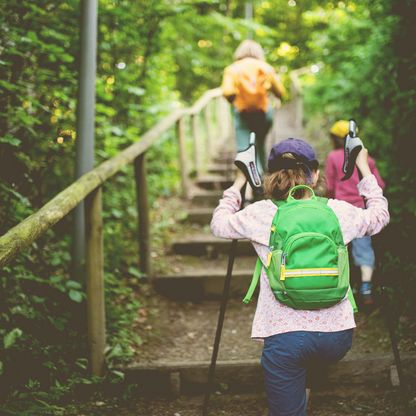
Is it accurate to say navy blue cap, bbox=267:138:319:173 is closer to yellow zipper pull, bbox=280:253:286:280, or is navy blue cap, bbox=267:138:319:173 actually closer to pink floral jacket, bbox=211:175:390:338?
pink floral jacket, bbox=211:175:390:338

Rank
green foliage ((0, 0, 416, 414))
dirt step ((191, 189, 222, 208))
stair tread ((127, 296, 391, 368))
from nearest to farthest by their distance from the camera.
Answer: green foliage ((0, 0, 416, 414)), stair tread ((127, 296, 391, 368)), dirt step ((191, 189, 222, 208))

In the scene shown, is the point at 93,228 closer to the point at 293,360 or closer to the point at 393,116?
the point at 293,360

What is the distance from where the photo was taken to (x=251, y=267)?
5773 millimetres

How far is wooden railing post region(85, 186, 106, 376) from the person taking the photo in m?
3.77

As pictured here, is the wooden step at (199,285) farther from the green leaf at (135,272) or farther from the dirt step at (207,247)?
the dirt step at (207,247)

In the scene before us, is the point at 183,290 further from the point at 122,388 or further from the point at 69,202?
the point at 69,202

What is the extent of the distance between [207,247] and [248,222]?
3.63 metres

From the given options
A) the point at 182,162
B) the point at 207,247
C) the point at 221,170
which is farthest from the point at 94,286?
the point at 221,170

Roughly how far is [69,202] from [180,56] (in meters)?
8.90

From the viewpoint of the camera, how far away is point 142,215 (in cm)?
553

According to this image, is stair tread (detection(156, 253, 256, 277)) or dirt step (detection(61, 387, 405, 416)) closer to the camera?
dirt step (detection(61, 387, 405, 416))

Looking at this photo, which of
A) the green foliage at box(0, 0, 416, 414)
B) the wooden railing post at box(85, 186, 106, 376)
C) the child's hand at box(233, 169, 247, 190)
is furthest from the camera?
the wooden railing post at box(85, 186, 106, 376)

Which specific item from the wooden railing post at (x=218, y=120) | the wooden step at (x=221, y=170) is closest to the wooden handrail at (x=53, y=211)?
the wooden step at (x=221, y=170)

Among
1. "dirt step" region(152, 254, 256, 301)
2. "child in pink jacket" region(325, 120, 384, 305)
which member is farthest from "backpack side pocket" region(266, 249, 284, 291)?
"dirt step" region(152, 254, 256, 301)
